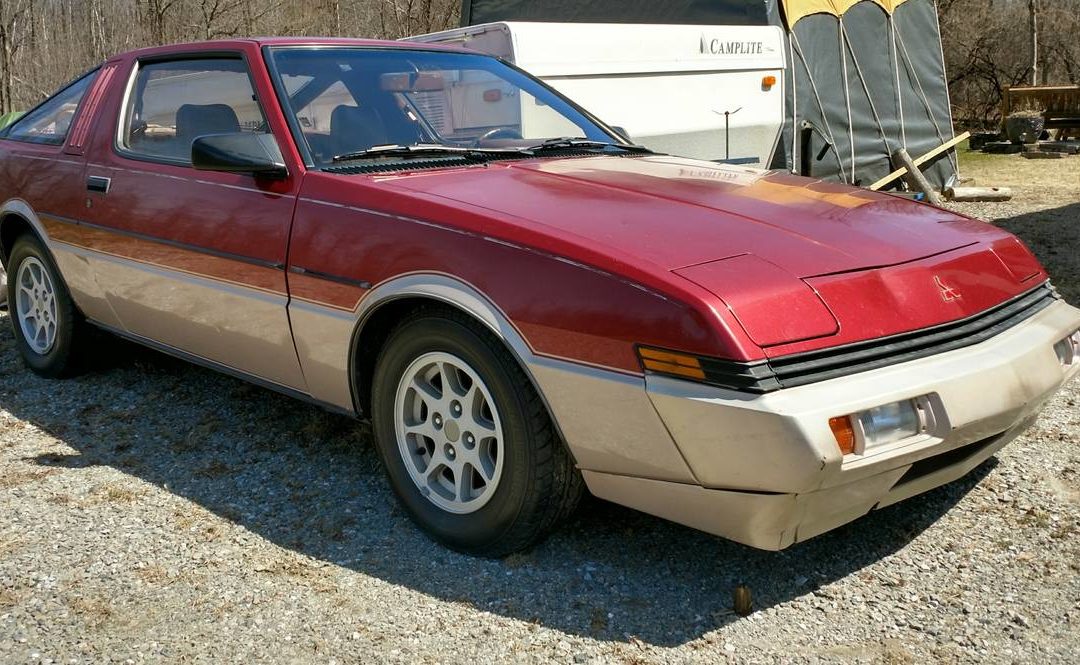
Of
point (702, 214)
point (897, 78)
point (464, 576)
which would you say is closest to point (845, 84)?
point (897, 78)

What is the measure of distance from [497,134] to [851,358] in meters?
1.90

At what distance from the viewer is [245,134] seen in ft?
11.3

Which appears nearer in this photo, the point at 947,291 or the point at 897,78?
the point at 947,291

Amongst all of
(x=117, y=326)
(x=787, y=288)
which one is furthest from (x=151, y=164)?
(x=787, y=288)

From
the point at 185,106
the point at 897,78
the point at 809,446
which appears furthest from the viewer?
the point at 897,78

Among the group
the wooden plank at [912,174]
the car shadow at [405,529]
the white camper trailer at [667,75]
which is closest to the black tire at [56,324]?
the car shadow at [405,529]

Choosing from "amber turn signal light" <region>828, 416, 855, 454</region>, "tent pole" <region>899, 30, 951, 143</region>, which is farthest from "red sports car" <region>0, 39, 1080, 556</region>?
"tent pole" <region>899, 30, 951, 143</region>

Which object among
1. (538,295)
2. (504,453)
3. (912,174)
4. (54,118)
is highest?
(54,118)

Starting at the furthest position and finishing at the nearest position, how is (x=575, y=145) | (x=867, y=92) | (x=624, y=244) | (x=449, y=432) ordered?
(x=867, y=92), (x=575, y=145), (x=449, y=432), (x=624, y=244)

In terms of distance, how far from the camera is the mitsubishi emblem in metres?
2.77

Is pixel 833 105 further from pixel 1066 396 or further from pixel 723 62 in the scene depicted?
pixel 1066 396

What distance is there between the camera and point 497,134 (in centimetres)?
391

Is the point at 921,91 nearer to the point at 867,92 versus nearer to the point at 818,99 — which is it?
the point at 867,92

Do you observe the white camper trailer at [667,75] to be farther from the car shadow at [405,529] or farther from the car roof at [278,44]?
the car shadow at [405,529]
